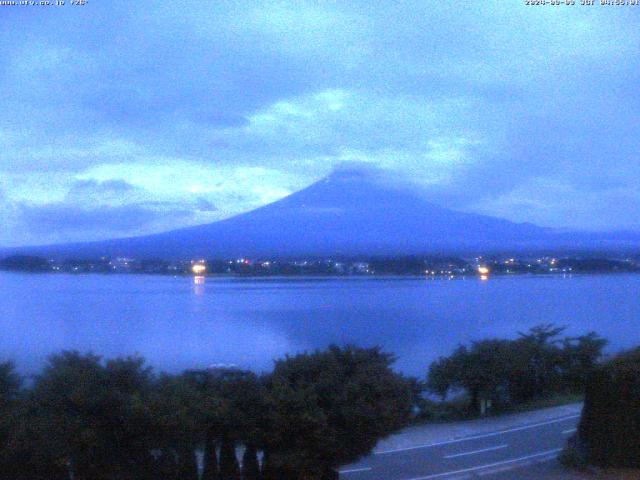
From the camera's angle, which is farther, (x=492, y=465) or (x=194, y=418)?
(x=492, y=465)

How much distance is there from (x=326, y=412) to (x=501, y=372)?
1515 cm

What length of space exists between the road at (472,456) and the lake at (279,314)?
2.38 m

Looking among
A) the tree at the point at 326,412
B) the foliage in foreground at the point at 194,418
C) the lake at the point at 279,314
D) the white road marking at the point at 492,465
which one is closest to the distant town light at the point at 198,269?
the lake at the point at 279,314

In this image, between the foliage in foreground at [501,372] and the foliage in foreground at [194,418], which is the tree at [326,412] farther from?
the foliage in foreground at [501,372]

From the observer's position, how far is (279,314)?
89.7 ft

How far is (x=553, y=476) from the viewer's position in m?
13.2

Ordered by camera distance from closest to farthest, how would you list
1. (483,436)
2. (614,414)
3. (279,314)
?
1. (614,414)
2. (483,436)
3. (279,314)

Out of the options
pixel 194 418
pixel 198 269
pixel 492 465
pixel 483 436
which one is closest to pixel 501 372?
pixel 483 436

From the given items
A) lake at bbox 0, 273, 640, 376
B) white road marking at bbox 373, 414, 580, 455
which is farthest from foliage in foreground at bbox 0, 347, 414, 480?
white road marking at bbox 373, 414, 580, 455

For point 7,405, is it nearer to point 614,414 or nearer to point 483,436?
point 614,414

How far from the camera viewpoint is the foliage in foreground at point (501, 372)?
2445 cm

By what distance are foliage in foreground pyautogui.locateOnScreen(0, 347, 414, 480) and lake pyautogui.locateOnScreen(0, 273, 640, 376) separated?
4.26 meters

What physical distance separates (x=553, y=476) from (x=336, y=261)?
19640 millimetres

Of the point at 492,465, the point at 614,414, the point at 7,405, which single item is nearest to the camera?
the point at 7,405
